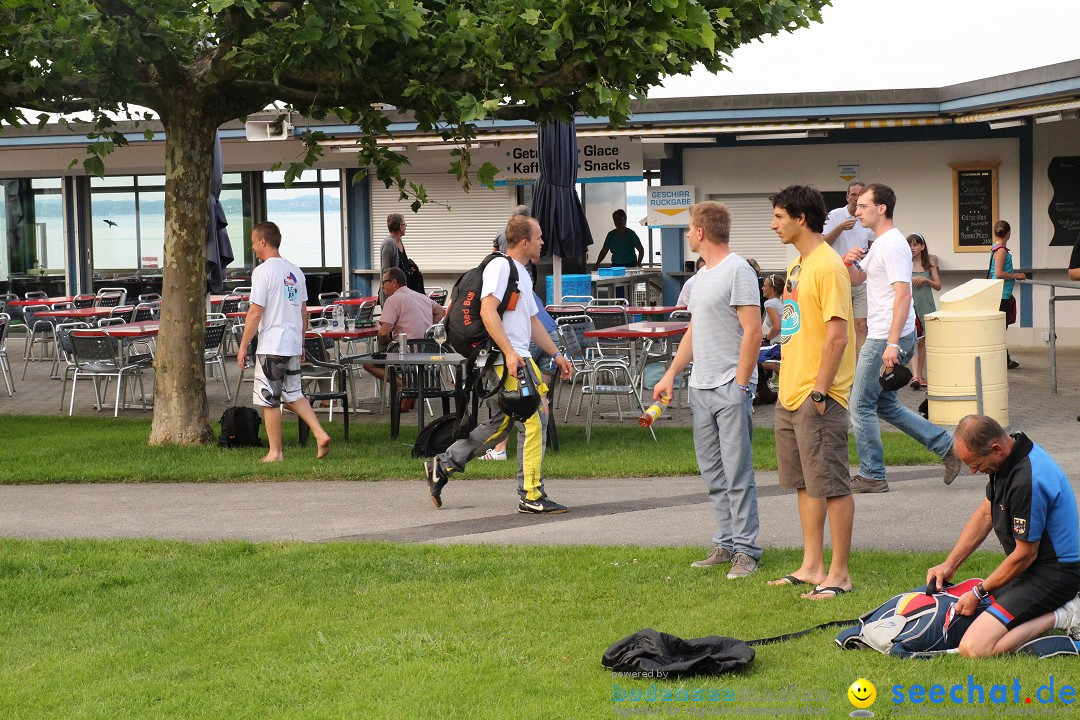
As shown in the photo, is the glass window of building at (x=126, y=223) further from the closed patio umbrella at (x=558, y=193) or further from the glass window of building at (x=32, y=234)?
the closed patio umbrella at (x=558, y=193)

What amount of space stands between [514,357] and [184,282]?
453cm

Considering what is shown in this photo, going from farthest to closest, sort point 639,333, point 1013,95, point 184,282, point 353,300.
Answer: point 353,300
point 1013,95
point 639,333
point 184,282

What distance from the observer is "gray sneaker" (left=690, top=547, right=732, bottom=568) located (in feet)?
21.6

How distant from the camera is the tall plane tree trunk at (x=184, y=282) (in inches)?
444

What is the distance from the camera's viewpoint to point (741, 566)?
6.38 m

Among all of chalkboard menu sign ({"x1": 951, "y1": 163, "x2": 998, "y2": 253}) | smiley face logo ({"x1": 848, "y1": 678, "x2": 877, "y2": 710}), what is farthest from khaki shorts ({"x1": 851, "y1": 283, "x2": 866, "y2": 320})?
chalkboard menu sign ({"x1": 951, "y1": 163, "x2": 998, "y2": 253})

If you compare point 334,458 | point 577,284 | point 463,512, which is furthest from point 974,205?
point 463,512

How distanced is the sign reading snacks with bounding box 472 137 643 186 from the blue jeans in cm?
1121

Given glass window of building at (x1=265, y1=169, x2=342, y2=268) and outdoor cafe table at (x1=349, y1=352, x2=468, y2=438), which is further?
glass window of building at (x1=265, y1=169, x2=342, y2=268)

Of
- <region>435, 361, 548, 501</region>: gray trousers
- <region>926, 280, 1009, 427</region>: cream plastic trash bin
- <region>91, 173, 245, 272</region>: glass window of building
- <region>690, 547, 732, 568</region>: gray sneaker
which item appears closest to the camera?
<region>690, 547, 732, 568</region>: gray sneaker

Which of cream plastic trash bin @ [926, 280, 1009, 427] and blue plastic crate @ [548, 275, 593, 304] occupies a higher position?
blue plastic crate @ [548, 275, 593, 304]

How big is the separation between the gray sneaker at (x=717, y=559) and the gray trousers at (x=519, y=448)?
5.84ft

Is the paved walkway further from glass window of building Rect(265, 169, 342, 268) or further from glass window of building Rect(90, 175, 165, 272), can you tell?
glass window of building Rect(90, 175, 165, 272)

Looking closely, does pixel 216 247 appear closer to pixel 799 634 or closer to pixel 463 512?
pixel 463 512
